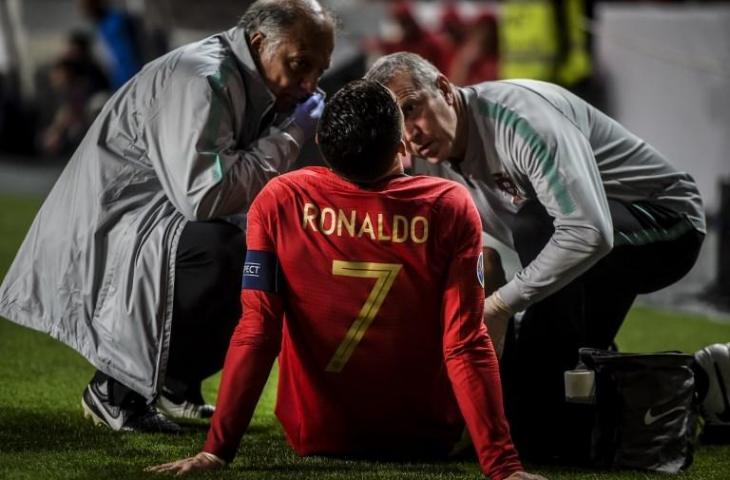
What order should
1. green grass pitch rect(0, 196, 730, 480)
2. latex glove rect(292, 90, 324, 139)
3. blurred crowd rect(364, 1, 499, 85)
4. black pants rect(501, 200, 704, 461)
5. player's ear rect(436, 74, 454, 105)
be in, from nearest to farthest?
green grass pitch rect(0, 196, 730, 480), black pants rect(501, 200, 704, 461), player's ear rect(436, 74, 454, 105), latex glove rect(292, 90, 324, 139), blurred crowd rect(364, 1, 499, 85)

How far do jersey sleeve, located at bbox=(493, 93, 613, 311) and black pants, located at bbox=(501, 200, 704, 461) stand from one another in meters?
0.18

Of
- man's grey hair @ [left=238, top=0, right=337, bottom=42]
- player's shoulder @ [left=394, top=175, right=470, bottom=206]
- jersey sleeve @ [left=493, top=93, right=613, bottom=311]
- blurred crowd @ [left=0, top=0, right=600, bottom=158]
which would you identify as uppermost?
man's grey hair @ [left=238, top=0, right=337, bottom=42]

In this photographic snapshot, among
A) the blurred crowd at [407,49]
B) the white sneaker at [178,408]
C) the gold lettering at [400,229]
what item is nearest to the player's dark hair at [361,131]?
the gold lettering at [400,229]

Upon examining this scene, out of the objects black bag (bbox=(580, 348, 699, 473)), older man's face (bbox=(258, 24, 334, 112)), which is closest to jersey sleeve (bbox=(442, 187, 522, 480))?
black bag (bbox=(580, 348, 699, 473))

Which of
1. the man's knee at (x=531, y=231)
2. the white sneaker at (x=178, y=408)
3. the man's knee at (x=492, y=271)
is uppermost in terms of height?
the man's knee at (x=531, y=231)

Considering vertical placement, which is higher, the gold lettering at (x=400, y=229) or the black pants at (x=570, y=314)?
the gold lettering at (x=400, y=229)

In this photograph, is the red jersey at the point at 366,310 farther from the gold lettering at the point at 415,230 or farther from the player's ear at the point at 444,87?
the player's ear at the point at 444,87

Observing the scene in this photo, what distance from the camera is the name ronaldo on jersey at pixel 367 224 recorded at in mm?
2883

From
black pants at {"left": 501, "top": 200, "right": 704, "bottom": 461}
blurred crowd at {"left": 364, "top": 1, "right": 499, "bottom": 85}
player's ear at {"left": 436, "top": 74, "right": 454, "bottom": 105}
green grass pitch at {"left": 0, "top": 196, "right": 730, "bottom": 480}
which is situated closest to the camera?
green grass pitch at {"left": 0, "top": 196, "right": 730, "bottom": 480}

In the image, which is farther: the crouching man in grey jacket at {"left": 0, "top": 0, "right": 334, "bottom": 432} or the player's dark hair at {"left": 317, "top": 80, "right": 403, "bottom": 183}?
the crouching man in grey jacket at {"left": 0, "top": 0, "right": 334, "bottom": 432}

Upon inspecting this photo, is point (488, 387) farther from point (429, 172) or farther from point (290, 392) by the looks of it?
point (429, 172)

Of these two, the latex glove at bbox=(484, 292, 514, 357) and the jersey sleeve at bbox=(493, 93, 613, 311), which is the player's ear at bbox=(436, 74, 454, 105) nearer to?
the jersey sleeve at bbox=(493, 93, 613, 311)

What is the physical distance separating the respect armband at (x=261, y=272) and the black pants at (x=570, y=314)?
2.55ft

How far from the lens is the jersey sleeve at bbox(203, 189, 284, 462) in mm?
2812
